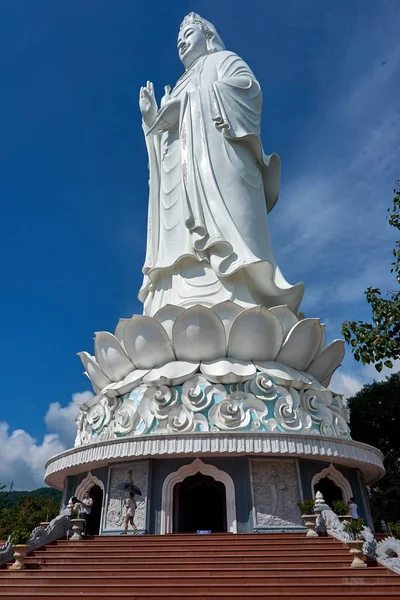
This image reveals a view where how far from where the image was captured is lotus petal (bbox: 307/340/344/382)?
503 inches

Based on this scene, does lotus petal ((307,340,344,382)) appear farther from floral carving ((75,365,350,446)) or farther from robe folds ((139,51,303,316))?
robe folds ((139,51,303,316))

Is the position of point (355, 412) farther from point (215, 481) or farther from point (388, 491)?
point (215, 481)

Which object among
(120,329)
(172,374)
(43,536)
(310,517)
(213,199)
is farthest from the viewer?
(213,199)

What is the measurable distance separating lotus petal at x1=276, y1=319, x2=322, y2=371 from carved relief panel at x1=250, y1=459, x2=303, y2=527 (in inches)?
98.9

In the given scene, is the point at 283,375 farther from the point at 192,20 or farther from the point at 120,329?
the point at 192,20

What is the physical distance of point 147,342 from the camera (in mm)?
11961

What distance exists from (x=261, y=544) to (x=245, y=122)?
1188cm

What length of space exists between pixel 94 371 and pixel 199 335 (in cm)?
342

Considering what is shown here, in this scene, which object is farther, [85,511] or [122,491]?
[122,491]

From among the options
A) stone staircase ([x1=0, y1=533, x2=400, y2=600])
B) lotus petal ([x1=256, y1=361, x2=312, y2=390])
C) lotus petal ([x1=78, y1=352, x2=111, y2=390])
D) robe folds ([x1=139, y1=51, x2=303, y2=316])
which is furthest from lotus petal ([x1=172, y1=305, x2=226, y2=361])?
stone staircase ([x1=0, y1=533, x2=400, y2=600])

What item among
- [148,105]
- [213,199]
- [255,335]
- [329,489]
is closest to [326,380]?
[329,489]

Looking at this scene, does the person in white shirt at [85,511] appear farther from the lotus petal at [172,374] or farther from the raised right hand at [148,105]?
the raised right hand at [148,105]

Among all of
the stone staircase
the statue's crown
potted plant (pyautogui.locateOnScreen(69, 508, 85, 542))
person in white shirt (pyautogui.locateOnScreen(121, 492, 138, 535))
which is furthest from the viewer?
the statue's crown

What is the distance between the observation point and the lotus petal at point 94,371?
13205 mm
